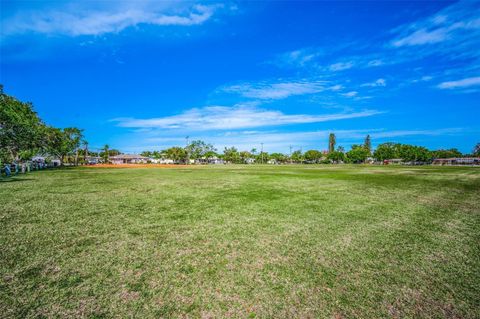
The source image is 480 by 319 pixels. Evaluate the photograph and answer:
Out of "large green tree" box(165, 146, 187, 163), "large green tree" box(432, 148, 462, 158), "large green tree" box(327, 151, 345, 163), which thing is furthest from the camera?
"large green tree" box(432, 148, 462, 158)

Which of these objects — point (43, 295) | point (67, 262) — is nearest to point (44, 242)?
point (67, 262)

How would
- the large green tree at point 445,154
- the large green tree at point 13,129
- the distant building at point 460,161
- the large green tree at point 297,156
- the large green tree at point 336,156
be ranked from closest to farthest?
the large green tree at point 13,129 < the distant building at point 460,161 < the large green tree at point 336,156 < the large green tree at point 445,154 < the large green tree at point 297,156

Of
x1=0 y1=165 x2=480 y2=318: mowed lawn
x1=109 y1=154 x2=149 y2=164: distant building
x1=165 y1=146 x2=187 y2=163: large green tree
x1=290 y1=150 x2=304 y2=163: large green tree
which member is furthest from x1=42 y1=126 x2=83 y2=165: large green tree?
x1=290 y1=150 x2=304 y2=163: large green tree

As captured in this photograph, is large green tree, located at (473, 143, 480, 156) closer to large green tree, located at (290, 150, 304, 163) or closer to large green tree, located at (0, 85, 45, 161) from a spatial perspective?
large green tree, located at (290, 150, 304, 163)

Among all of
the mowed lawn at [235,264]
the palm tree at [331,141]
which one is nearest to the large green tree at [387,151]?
the palm tree at [331,141]

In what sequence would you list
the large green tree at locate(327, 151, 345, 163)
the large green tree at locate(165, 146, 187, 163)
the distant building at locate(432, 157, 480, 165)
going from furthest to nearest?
1. the large green tree at locate(327, 151, 345, 163)
2. the distant building at locate(432, 157, 480, 165)
3. the large green tree at locate(165, 146, 187, 163)

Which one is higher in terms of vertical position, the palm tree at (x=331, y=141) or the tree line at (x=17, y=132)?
the palm tree at (x=331, y=141)

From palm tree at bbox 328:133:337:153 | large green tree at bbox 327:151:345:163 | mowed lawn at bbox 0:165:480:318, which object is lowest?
mowed lawn at bbox 0:165:480:318

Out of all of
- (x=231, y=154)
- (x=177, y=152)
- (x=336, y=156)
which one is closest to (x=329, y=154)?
(x=336, y=156)

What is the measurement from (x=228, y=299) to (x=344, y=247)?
9.28 ft

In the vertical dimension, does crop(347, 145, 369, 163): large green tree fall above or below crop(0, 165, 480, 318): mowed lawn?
above

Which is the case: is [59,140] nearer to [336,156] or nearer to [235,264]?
[235,264]

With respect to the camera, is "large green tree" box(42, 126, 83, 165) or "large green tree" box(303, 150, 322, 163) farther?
"large green tree" box(303, 150, 322, 163)

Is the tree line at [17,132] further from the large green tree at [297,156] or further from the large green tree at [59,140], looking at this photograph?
the large green tree at [297,156]
